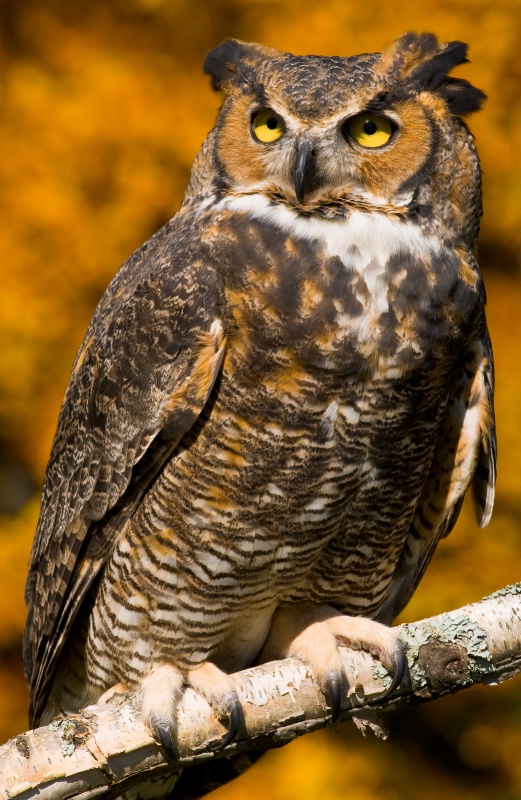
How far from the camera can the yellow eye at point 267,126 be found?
8.27 feet

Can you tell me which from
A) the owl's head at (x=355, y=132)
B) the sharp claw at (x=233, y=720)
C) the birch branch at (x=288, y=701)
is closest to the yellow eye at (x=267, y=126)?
the owl's head at (x=355, y=132)

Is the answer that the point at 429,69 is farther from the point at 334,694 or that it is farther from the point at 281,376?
the point at 334,694

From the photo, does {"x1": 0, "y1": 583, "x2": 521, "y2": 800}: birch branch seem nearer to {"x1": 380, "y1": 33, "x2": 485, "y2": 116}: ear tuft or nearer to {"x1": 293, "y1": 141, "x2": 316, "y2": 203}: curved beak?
{"x1": 293, "y1": 141, "x2": 316, "y2": 203}: curved beak

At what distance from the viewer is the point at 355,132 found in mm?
2490

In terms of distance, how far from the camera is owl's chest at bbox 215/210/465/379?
2.38m

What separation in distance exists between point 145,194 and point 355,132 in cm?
227

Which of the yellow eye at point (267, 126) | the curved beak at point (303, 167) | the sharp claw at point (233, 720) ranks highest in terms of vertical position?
the yellow eye at point (267, 126)

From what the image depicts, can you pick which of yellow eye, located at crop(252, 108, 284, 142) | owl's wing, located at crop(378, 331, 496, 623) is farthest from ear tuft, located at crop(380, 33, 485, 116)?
owl's wing, located at crop(378, 331, 496, 623)

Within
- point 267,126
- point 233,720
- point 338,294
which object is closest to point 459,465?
point 338,294

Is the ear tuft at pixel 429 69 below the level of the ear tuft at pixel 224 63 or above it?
below

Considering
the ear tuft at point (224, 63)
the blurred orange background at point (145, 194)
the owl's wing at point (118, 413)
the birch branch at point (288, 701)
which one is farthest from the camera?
the blurred orange background at point (145, 194)

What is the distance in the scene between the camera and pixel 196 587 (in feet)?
8.54

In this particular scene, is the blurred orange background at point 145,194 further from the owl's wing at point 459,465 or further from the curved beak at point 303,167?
the curved beak at point 303,167

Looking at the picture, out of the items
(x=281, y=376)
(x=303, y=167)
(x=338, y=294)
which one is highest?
(x=303, y=167)
